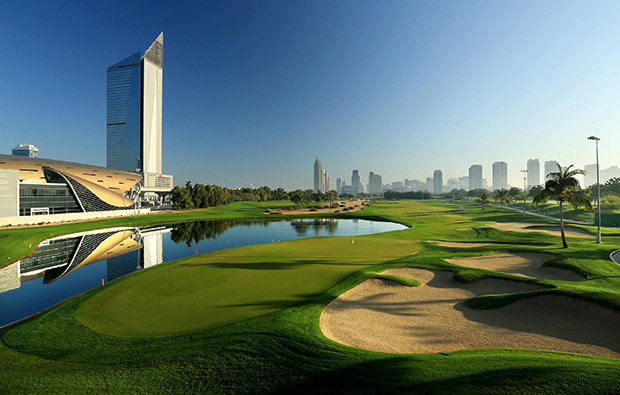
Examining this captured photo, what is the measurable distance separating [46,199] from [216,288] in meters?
75.7

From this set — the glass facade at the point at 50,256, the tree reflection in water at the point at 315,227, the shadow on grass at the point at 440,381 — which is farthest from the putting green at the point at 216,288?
the tree reflection in water at the point at 315,227

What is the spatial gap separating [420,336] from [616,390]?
5.73m

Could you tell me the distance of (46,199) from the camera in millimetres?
65188

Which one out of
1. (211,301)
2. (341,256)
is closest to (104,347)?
(211,301)

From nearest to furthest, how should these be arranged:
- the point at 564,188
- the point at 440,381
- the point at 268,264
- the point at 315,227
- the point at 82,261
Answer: the point at 440,381 < the point at 268,264 < the point at 564,188 < the point at 82,261 < the point at 315,227

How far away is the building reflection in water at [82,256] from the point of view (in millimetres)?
24688

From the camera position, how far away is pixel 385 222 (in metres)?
73.3

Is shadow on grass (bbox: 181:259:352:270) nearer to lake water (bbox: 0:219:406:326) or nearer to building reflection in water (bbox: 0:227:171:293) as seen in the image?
lake water (bbox: 0:219:406:326)

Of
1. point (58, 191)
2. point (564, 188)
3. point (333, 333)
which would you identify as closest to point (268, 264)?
point (333, 333)

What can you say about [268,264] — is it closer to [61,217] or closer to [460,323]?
[460,323]

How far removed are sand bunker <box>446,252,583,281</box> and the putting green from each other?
6.90 metres

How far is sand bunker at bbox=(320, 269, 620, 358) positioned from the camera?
10.4m

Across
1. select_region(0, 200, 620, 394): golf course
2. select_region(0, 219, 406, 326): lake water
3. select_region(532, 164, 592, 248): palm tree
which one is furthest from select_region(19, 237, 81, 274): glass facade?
select_region(532, 164, 592, 248): palm tree

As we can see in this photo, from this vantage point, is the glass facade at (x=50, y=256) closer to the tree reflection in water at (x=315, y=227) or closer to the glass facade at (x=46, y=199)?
the glass facade at (x=46, y=199)
